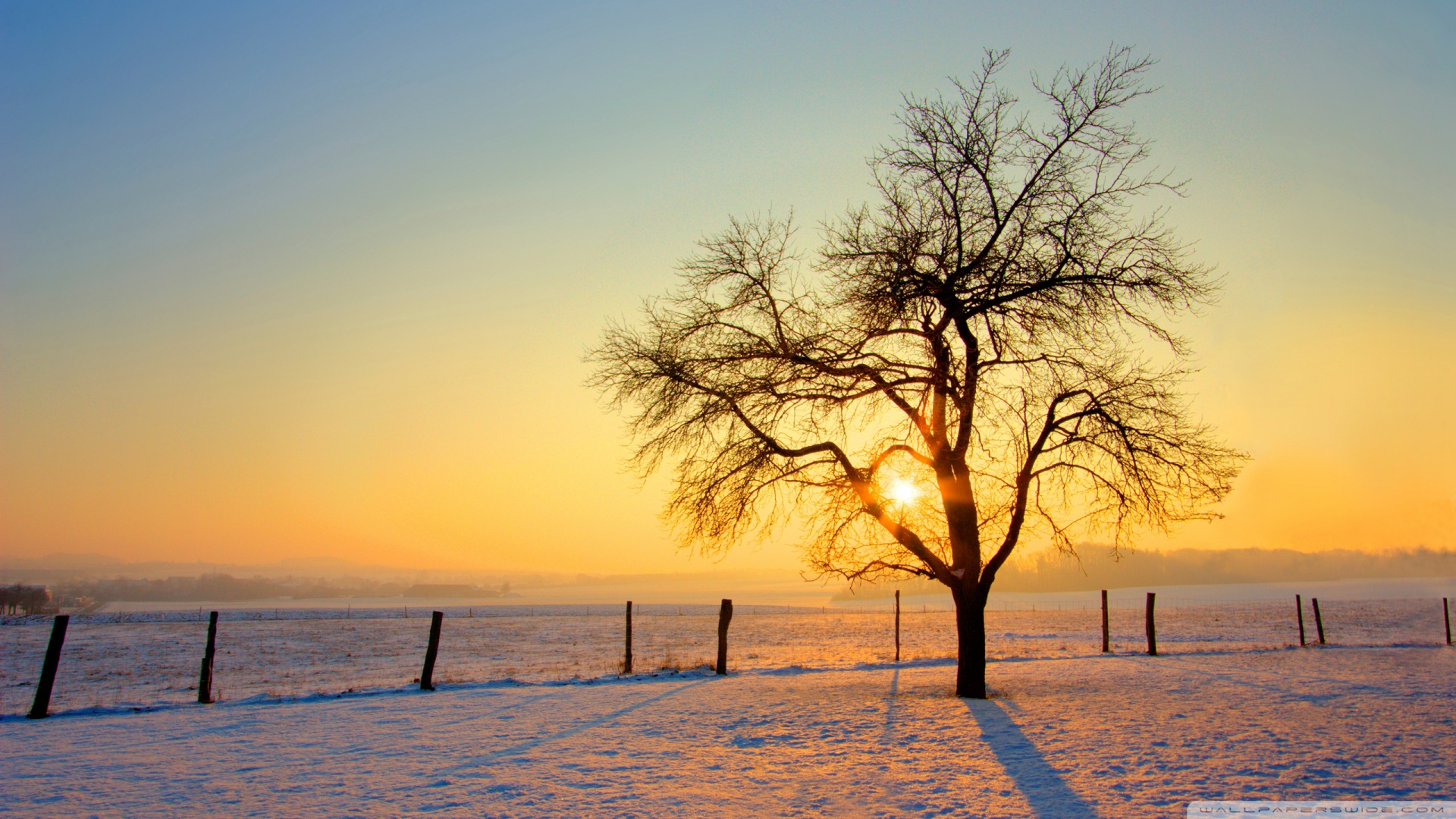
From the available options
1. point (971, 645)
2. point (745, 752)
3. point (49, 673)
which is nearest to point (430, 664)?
point (49, 673)

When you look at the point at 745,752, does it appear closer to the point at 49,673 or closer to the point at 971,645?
the point at 971,645

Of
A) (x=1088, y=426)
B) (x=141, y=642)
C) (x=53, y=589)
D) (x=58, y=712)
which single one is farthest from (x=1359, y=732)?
(x=53, y=589)

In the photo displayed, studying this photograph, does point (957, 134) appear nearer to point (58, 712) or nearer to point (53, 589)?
point (58, 712)

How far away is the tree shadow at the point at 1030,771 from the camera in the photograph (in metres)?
5.89

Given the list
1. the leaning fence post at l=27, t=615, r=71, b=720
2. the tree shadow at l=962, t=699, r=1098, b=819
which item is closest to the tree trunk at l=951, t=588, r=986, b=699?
the tree shadow at l=962, t=699, r=1098, b=819

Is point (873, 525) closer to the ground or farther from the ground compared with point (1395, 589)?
farther from the ground

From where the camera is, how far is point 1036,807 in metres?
5.94

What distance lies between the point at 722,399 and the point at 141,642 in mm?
35851

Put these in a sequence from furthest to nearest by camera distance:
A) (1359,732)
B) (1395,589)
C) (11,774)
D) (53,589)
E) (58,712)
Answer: (53,589) → (1395,589) → (58,712) → (1359,732) → (11,774)

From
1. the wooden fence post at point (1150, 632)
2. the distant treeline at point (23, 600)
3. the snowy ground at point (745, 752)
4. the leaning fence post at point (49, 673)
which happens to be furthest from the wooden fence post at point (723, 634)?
the distant treeline at point (23, 600)

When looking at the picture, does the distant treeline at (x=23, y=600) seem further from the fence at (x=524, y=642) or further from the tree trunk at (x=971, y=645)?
the tree trunk at (x=971, y=645)

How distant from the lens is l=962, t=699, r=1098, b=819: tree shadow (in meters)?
5.89

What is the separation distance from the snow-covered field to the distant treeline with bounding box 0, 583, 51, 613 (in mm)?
103936

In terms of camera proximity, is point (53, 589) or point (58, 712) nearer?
point (58, 712)
